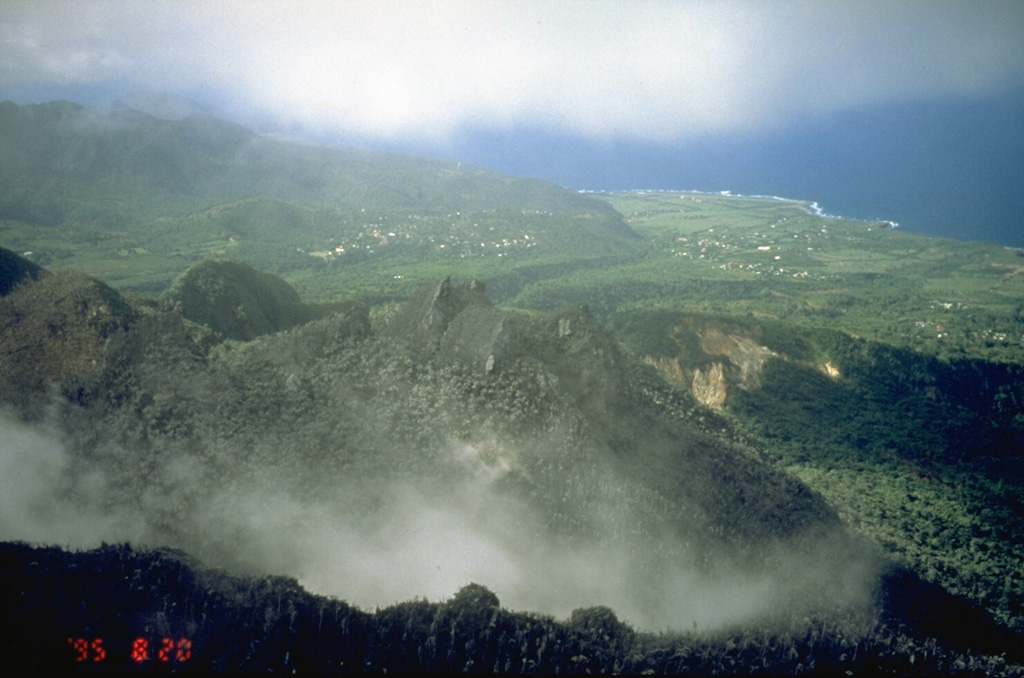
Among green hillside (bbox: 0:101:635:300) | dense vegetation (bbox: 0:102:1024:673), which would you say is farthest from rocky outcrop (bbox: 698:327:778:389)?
green hillside (bbox: 0:101:635:300)

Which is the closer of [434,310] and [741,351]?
[434,310]

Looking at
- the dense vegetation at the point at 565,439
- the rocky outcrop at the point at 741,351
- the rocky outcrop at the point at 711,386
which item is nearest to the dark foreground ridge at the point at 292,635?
the dense vegetation at the point at 565,439

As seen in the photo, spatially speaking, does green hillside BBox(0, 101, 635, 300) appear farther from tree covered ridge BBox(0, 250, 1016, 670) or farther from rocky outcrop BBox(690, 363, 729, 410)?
tree covered ridge BBox(0, 250, 1016, 670)

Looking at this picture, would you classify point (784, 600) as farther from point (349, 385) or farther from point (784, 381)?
point (784, 381)

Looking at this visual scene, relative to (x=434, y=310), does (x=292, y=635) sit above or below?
below

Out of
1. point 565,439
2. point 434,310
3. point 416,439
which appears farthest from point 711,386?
point 416,439

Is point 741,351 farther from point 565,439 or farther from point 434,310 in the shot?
point 565,439

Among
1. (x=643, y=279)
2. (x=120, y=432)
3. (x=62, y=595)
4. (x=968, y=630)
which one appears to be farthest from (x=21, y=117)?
(x=968, y=630)

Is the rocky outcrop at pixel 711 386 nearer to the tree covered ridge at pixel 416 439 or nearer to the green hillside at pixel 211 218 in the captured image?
the tree covered ridge at pixel 416 439
